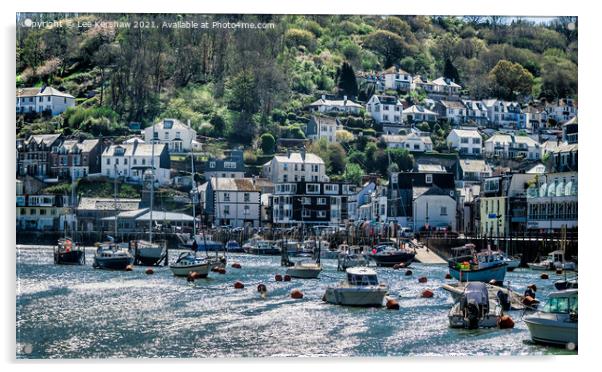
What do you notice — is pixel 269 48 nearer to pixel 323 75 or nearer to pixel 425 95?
pixel 323 75

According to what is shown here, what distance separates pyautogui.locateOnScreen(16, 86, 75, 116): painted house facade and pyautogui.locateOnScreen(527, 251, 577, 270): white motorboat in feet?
37.4

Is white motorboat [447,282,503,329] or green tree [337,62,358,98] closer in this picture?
white motorboat [447,282,503,329]

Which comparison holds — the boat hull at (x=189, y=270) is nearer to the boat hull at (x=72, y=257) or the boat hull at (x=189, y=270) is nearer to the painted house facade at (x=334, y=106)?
the boat hull at (x=72, y=257)

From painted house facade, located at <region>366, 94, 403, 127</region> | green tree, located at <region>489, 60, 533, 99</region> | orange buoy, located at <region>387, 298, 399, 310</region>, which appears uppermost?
green tree, located at <region>489, 60, 533, 99</region>

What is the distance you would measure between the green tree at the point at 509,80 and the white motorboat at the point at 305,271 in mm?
7587

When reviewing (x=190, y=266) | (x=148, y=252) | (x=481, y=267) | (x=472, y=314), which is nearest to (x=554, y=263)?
(x=481, y=267)

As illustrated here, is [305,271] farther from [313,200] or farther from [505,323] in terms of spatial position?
[505,323]

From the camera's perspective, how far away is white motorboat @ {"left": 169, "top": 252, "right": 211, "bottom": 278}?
1172 inches

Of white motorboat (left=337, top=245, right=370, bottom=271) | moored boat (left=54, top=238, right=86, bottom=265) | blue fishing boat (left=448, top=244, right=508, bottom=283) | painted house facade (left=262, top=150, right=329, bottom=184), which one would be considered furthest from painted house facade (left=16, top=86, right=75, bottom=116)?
blue fishing boat (left=448, top=244, right=508, bottom=283)

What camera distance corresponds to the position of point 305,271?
101 feet

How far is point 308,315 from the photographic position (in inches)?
922

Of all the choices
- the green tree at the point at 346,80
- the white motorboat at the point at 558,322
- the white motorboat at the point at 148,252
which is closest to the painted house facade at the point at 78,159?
the white motorboat at the point at 148,252

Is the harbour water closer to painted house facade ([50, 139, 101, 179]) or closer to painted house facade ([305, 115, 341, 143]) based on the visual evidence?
painted house facade ([50, 139, 101, 179])

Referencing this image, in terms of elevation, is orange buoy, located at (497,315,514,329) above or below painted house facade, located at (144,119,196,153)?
below
